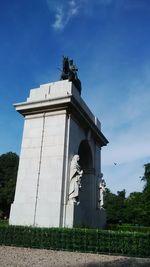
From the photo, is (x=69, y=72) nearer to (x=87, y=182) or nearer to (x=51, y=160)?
(x=51, y=160)

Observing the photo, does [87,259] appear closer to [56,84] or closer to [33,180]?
[33,180]

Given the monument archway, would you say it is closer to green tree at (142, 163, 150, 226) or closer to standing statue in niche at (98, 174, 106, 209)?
standing statue in niche at (98, 174, 106, 209)

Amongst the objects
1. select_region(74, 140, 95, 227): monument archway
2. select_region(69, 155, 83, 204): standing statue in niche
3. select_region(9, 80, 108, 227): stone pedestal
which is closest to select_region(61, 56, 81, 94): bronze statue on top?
select_region(9, 80, 108, 227): stone pedestal

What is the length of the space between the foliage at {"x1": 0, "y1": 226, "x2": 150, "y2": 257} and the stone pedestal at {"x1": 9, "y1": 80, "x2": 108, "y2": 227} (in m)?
1.78

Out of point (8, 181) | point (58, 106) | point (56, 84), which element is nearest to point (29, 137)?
point (58, 106)

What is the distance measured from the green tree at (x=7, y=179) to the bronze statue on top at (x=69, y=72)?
25974 millimetres

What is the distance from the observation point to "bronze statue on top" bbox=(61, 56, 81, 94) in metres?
17.6

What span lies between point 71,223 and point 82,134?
18.6 feet

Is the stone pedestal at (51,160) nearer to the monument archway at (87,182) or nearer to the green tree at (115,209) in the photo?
the monument archway at (87,182)

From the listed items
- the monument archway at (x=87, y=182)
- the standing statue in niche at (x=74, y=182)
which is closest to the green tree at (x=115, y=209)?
the monument archway at (x=87, y=182)

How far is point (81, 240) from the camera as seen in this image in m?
11.1

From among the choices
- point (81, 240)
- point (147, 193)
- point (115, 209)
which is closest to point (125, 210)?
point (115, 209)

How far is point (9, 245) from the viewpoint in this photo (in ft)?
38.7

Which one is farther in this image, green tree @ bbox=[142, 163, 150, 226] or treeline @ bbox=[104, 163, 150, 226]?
treeline @ bbox=[104, 163, 150, 226]
